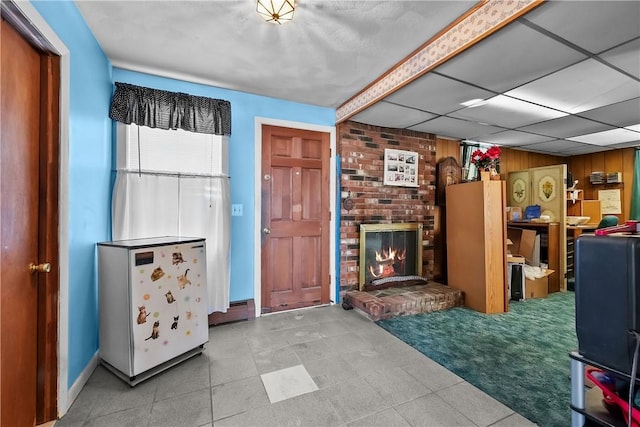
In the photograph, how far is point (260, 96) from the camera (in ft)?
9.78

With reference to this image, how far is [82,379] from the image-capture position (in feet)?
5.81

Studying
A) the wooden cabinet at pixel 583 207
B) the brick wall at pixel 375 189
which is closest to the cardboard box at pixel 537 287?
the brick wall at pixel 375 189

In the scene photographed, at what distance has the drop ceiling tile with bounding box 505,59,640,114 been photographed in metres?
2.16

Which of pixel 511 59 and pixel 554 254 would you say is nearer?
pixel 511 59

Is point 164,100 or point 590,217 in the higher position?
point 164,100

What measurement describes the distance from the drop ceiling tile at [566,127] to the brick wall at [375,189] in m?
1.31

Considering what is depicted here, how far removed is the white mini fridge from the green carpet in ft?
6.11

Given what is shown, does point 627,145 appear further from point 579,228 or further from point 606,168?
point 579,228

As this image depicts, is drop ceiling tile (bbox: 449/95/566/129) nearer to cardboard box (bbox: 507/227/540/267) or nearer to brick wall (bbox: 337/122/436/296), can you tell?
brick wall (bbox: 337/122/436/296)

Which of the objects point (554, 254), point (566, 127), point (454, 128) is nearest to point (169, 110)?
point (454, 128)

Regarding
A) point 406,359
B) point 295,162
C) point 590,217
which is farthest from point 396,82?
point 590,217

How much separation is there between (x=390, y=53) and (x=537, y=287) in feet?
12.0

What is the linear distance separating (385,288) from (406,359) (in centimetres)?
135

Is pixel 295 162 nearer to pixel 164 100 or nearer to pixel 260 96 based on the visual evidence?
pixel 260 96
